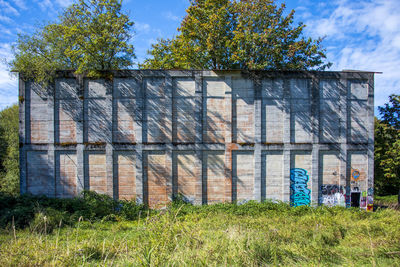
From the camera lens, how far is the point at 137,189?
1244 centimetres

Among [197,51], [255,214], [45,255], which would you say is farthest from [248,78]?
[45,255]

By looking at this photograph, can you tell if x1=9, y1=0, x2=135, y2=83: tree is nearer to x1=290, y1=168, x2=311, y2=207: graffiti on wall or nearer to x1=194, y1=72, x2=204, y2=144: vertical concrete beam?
x1=194, y1=72, x2=204, y2=144: vertical concrete beam

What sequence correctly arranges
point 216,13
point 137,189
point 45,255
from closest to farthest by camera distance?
point 45,255 → point 137,189 → point 216,13

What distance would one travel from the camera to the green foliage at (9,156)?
18.8m

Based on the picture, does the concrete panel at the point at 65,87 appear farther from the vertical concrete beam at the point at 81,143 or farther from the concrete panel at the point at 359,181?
the concrete panel at the point at 359,181

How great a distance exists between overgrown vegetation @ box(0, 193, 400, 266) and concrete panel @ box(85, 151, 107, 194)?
0.56 meters

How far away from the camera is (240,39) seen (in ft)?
46.9

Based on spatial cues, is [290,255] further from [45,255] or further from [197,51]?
[197,51]

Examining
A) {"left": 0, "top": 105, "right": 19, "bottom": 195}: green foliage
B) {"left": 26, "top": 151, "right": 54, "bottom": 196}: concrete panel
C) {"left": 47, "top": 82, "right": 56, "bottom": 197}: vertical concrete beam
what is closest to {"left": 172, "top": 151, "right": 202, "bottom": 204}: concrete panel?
{"left": 47, "top": 82, "right": 56, "bottom": 197}: vertical concrete beam

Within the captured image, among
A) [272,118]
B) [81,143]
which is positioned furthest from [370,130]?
[81,143]

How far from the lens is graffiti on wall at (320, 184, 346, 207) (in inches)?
503

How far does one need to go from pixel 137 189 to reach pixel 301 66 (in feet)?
49.5

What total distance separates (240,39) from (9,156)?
25.3 meters

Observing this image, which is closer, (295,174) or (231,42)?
(295,174)
